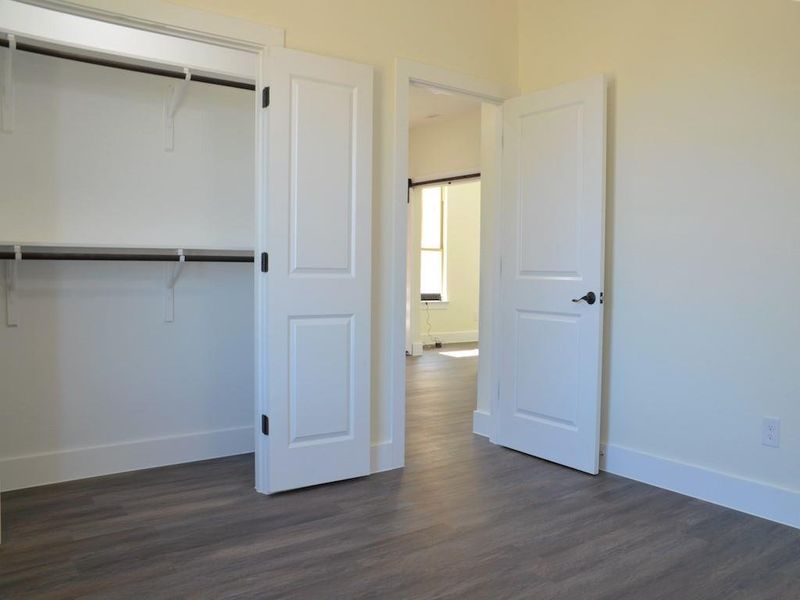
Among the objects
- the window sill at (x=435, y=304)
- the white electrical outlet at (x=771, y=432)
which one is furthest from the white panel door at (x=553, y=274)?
the window sill at (x=435, y=304)

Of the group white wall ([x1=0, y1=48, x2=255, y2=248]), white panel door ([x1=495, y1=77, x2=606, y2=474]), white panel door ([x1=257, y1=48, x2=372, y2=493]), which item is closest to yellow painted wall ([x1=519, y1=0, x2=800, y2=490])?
white panel door ([x1=495, y1=77, x2=606, y2=474])

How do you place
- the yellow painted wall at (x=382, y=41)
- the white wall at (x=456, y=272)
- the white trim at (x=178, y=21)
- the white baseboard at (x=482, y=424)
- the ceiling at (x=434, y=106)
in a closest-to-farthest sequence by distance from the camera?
the white trim at (x=178, y=21), the yellow painted wall at (x=382, y=41), the white baseboard at (x=482, y=424), the ceiling at (x=434, y=106), the white wall at (x=456, y=272)

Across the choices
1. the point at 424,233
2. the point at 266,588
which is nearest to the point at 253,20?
the point at 266,588

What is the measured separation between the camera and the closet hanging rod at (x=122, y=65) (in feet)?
9.39

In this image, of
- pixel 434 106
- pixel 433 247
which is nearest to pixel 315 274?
pixel 434 106

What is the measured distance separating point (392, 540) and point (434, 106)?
16.5 feet

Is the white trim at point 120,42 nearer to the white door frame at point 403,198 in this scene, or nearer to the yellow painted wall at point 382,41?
the yellow painted wall at point 382,41

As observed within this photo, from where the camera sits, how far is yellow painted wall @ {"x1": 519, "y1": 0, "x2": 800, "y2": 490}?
2744mm

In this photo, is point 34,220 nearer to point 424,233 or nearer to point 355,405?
point 355,405

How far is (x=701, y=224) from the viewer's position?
3.04m

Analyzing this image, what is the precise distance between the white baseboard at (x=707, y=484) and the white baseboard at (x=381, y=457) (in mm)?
1190

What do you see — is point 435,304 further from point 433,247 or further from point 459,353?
point 459,353

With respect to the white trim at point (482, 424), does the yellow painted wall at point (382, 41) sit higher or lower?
higher

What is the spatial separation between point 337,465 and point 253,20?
7.35ft
